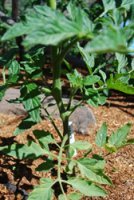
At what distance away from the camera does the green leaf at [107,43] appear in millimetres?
438

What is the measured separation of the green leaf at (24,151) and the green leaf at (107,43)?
0.58 meters

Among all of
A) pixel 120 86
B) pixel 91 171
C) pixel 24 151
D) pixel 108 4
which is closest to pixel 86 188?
pixel 91 171

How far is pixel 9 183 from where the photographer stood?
1.24 metres

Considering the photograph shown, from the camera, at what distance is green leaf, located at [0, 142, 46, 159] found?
98 cm

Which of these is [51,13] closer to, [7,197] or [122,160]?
[7,197]

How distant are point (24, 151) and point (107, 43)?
605 mm

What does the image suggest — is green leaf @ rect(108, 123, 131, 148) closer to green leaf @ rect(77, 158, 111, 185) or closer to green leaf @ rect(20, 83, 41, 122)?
green leaf @ rect(77, 158, 111, 185)

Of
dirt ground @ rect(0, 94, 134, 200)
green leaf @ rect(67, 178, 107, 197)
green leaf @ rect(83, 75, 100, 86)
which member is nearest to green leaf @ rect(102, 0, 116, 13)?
green leaf @ rect(83, 75, 100, 86)

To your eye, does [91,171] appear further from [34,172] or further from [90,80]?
[34,172]

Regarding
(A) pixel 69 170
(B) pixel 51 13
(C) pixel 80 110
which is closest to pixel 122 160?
(A) pixel 69 170

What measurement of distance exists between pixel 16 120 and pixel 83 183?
90 cm

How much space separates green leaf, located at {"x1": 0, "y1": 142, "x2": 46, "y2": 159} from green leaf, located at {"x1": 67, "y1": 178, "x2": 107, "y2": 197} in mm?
117

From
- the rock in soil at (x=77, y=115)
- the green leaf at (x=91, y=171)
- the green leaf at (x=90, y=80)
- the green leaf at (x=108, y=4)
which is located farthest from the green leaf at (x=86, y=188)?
the rock in soil at (x=77, y=115)

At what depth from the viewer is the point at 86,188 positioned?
97 cm
